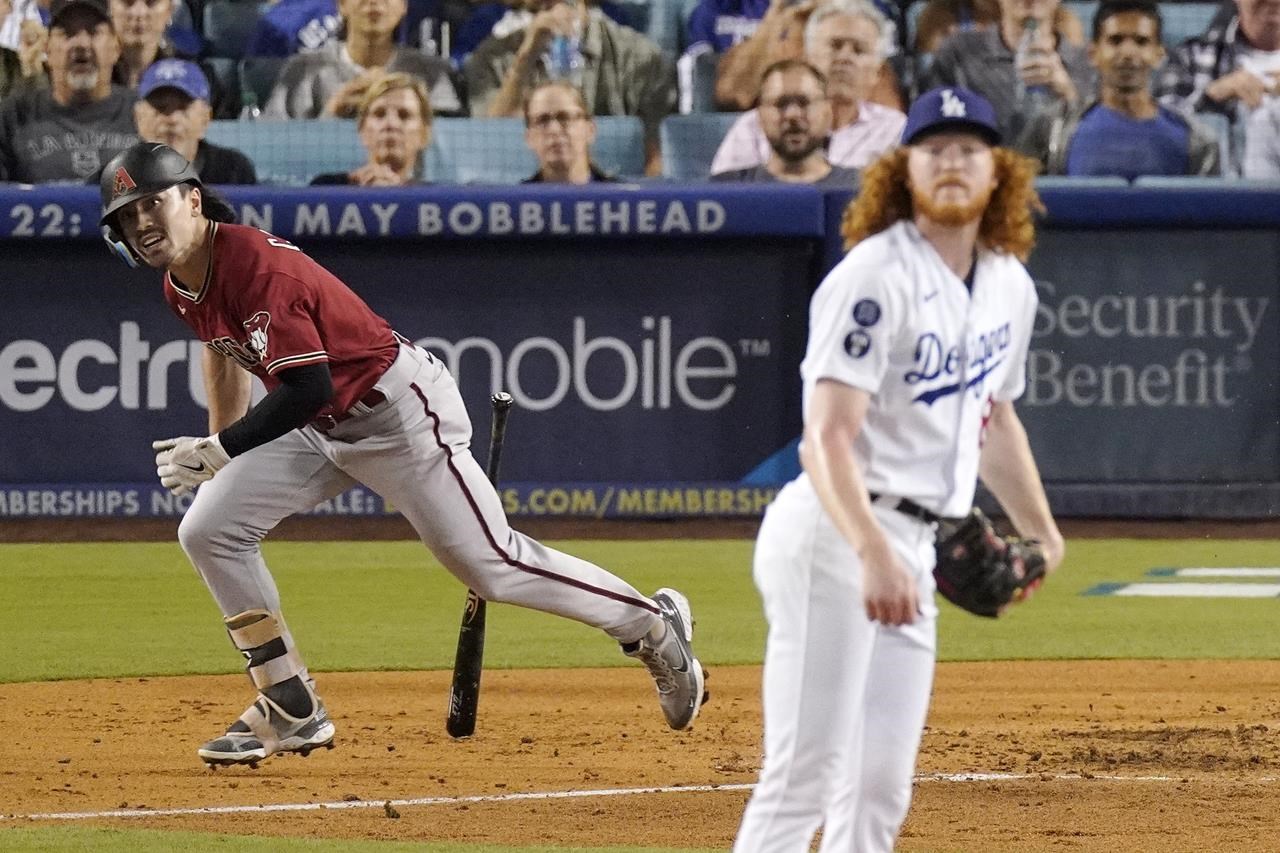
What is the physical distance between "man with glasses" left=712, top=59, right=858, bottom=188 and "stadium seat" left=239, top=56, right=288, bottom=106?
3168mm

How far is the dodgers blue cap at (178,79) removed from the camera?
10820 millimetres

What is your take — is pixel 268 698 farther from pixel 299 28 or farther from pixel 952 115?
pixel 299 28

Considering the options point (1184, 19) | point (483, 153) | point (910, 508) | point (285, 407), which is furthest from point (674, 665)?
point (1184, 19)

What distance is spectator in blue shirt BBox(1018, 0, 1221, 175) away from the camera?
37.2ft

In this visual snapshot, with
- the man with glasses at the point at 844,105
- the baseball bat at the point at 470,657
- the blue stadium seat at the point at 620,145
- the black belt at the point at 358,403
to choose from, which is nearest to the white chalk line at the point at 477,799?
the baseball bat at the point at 470,657

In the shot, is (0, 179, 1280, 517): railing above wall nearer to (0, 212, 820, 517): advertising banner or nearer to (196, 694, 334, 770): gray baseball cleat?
(0, 212, 820, 517): advertising banner

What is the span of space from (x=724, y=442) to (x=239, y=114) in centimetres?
373

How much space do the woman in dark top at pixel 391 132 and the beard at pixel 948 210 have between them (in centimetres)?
766

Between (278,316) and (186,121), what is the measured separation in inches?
238

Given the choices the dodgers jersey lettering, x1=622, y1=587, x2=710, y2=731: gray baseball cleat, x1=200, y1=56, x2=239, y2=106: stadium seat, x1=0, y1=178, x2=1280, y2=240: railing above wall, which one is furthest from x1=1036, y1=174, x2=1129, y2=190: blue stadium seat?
the dodgers jersey lettering

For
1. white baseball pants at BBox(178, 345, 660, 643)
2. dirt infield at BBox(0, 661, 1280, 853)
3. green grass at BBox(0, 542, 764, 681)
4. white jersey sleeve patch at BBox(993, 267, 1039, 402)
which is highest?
white jersey sleeve patch at BBox(993, 267, 1039, 402)

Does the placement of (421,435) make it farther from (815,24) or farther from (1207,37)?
(1207,37)

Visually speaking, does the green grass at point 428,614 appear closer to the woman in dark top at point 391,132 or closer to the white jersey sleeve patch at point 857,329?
the woman in dark top at point 391,132

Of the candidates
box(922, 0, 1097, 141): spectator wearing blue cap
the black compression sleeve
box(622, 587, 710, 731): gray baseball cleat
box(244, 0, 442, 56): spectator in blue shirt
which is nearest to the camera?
the black compression sleeve
